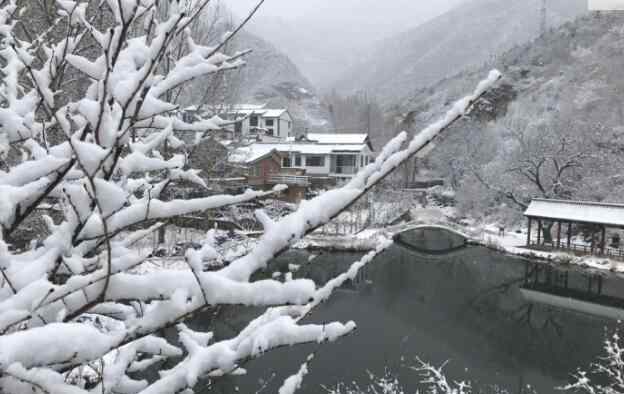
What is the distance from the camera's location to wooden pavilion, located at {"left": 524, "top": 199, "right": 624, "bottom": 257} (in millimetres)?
16286

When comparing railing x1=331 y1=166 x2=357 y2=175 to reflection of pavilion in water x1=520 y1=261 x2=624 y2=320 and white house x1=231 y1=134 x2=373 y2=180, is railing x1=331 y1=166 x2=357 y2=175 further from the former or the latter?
reflection of pavilion in water x1=520 y1=261 x2=624 y2=320

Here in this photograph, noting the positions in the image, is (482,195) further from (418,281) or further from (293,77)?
(293,77)

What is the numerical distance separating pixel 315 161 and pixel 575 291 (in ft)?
60.2

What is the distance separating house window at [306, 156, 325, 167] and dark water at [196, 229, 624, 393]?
13.8 meters

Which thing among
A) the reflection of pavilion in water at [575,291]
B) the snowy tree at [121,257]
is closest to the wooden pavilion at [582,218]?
the reflection of pavilion in water at [575,291]

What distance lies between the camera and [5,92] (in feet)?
4.99

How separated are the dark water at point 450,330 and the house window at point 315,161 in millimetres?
13815

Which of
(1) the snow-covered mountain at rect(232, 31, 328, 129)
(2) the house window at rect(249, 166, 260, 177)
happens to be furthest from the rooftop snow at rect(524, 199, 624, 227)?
(1) the snow-covered mountain at rect(232, 31, 328, 129)

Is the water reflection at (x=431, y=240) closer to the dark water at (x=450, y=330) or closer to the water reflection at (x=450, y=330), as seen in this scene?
the dark water at (x=450, y=330)

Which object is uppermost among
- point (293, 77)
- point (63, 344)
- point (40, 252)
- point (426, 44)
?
point (426, 44)

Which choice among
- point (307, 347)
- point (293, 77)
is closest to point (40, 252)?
point (307, 347)

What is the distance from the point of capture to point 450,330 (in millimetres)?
10367

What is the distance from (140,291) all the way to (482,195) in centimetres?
2563

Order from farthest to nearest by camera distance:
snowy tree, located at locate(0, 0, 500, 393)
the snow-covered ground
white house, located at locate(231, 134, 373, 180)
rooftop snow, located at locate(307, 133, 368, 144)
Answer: rooftop snow, located at locate(307, 133, 368, 144), white house, located at locate(231, 134, 373, 180), the snow-covered ground, snowy tree, located at locate(0, 0, 500, 393)
